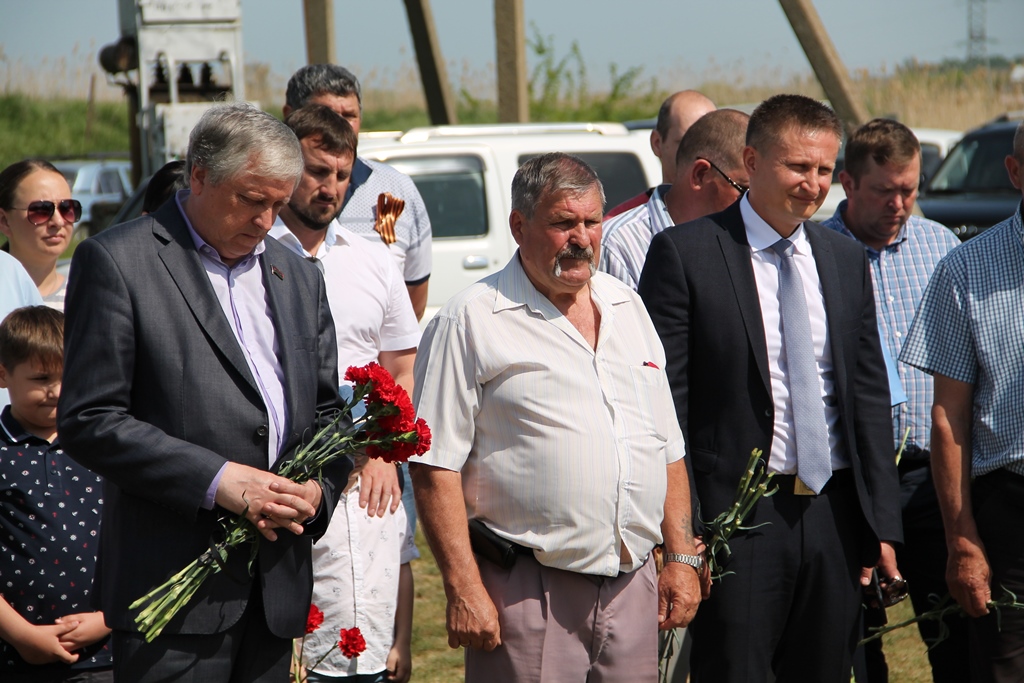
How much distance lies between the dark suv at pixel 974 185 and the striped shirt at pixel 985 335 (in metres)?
7.88

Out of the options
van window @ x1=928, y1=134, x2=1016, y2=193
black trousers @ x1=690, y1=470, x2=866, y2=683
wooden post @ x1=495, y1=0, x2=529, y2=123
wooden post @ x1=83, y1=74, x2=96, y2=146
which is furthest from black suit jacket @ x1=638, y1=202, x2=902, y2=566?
wooden post @ x1=83, y1=74, x2=96, y2=146

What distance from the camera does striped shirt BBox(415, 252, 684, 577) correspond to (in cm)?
323

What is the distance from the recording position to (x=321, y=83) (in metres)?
5.49

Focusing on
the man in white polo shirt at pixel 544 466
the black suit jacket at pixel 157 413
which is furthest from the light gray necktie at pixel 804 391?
the black suit jacket at pixel 157 413

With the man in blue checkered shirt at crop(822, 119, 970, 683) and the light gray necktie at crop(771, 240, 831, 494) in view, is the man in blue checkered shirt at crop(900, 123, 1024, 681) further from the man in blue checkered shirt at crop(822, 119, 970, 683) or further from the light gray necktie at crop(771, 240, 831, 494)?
the man in blue checkered shirt at crop(822, 119, 970, 683)

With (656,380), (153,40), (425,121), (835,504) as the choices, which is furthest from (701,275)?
(425,121)

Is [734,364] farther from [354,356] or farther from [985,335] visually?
[354,356]

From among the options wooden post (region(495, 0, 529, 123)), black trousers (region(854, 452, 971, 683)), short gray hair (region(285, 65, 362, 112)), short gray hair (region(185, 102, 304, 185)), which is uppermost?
wooden post (region(495, 0, 529, 123))

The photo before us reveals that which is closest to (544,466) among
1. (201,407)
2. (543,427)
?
(543,427)

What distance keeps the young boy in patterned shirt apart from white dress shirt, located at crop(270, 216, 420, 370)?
3.46 ft

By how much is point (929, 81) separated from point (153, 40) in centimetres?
2014

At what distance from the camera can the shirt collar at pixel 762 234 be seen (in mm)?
3867

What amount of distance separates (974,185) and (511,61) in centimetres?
543

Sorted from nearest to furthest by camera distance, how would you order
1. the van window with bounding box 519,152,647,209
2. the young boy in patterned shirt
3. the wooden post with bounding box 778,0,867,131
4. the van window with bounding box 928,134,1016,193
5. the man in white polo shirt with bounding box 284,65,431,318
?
1. the young boy in patterned shirt
2. the man in white polo shirt with bounding box 284,65,431,318
3. the van window with bounding box 519,152,647,209
4. the wooden post with bounding box 778,0,867,131
5. the van window with bounding box 928,134,1016,193
